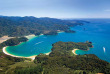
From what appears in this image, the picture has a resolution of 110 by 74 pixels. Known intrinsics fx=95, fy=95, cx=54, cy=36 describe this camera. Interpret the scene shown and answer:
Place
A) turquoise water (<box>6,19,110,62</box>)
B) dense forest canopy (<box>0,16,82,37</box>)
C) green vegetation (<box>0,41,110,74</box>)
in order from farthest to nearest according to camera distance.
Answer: dense forest canopy (<box>0,16,82,37</box>), turquoise water (<box>6,19,110,62</box>), green vegetation (<box>0,41,110,74</box>)

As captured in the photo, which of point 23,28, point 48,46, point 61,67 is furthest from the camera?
point 23,28

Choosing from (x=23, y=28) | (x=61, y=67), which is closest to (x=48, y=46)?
(x=61, y=67)

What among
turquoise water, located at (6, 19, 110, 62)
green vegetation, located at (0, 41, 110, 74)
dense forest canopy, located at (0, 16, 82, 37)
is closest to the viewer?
green vegetation, located at (0, 41, 110, 74)

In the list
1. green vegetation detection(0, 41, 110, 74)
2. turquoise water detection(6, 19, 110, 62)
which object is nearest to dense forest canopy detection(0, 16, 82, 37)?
turquoise water detection(6, 19, 110, 62)

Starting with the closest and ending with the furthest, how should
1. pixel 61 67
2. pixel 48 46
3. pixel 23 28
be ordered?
pixel 61 67 → pixel 48 46 → pixel 23 28

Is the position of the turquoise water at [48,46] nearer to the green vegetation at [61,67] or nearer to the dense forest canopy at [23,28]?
the green vegetation at [61,67]

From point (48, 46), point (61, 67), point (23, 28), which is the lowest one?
point (48, 46)

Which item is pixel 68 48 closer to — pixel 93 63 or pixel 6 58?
pixel 93 63

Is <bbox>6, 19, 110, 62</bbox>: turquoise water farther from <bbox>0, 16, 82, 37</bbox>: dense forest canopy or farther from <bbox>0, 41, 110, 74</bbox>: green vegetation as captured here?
<bbox>0, 16, 82, 37</bbox>: dense forest canopy

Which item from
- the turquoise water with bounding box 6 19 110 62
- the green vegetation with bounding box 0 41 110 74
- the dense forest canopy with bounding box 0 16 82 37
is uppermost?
the dense forest canopy with bounding box 0 16 82 37

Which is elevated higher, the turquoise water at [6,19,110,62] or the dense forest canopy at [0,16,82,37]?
the dense forest canopy at [0,16,82,37]

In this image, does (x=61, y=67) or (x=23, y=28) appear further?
(x=23, y=28)

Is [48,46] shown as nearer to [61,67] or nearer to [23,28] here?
[61,67]
